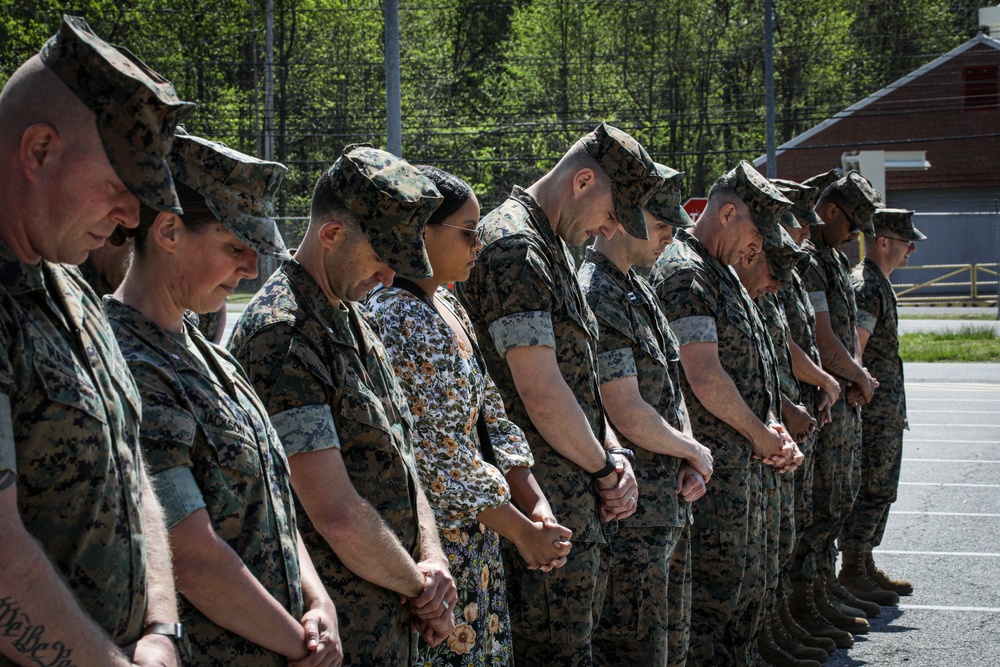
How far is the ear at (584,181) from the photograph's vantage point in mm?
4328

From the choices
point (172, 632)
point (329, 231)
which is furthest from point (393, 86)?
point (172, 632)

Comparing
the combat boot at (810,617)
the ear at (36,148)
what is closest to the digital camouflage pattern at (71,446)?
the ear at (36,148)

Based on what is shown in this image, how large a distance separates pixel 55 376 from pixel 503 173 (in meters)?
41.3

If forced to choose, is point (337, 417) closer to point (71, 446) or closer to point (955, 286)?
point (71, 446)

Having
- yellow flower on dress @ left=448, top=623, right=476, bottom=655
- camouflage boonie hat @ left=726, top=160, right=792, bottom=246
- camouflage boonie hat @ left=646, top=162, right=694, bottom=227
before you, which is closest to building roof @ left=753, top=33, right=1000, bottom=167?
camouflage boonie hat @ left=726, top=160, right=792, bottom=246

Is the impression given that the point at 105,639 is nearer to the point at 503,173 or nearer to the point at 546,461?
the point at 546,461

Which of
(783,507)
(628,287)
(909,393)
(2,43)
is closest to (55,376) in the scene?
(628,287)

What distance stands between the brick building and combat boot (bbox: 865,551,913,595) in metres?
28.3

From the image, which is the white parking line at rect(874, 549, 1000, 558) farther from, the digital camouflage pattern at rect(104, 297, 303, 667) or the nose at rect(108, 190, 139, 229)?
the nose at rect(108, 190, 139, 229)

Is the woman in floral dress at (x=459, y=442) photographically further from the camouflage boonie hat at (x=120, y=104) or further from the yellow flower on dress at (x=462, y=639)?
the camouflage boonie hat at (x=120, y=104)

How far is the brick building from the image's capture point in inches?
1388

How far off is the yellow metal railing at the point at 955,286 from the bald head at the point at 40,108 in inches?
1128

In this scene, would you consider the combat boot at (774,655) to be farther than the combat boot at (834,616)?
No

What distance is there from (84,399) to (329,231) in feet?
4.02
